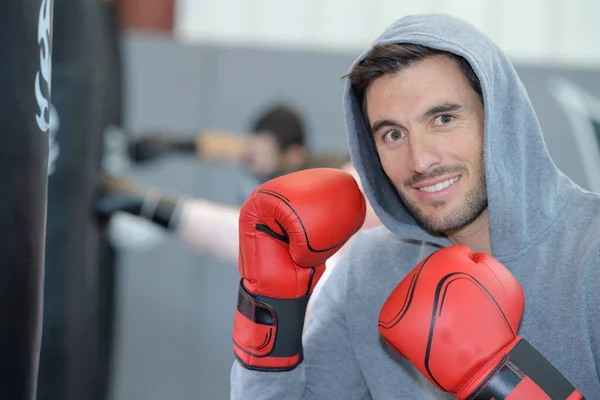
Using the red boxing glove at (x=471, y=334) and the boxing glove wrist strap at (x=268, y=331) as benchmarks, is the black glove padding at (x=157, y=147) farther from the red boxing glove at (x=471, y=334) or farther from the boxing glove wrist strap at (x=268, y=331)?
the red boxing glove at (x=471, y=334)

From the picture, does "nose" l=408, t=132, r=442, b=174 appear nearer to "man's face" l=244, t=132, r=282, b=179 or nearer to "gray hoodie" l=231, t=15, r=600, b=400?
"gray hoodie" l=231, t=15, r=600, b=400

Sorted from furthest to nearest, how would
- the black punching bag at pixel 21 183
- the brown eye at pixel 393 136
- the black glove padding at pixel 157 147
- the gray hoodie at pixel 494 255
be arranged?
the black glove padding at pixel 157 147
the brown eye at pixel 393 136
the gray hoodie at pixel 494 255
the black punching bag at pixel 21 183

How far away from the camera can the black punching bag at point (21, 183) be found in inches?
30.8

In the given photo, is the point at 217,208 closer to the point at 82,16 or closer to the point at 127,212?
the point at 127,212

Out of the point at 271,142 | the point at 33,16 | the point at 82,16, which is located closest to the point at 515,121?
the point at 33,16

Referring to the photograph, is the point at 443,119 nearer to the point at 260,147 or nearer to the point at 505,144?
the point at 505,144

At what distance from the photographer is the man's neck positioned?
122cm

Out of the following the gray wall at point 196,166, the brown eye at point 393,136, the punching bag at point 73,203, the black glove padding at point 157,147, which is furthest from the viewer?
the gray wall at point 196,166

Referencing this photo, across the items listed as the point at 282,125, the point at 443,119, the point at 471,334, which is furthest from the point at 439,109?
the point at 282,125

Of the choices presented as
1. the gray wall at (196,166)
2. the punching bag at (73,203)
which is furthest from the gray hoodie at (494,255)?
the gray wall at (196,166)

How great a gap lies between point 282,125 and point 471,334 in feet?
6.79

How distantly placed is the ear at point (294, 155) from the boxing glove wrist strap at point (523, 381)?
213cm

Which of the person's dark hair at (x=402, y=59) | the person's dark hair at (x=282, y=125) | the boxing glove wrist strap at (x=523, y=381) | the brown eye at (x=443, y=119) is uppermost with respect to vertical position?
the person's dark hair at (x=402, y=59)

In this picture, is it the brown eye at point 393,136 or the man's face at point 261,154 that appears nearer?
the brown eye at point 393,136
